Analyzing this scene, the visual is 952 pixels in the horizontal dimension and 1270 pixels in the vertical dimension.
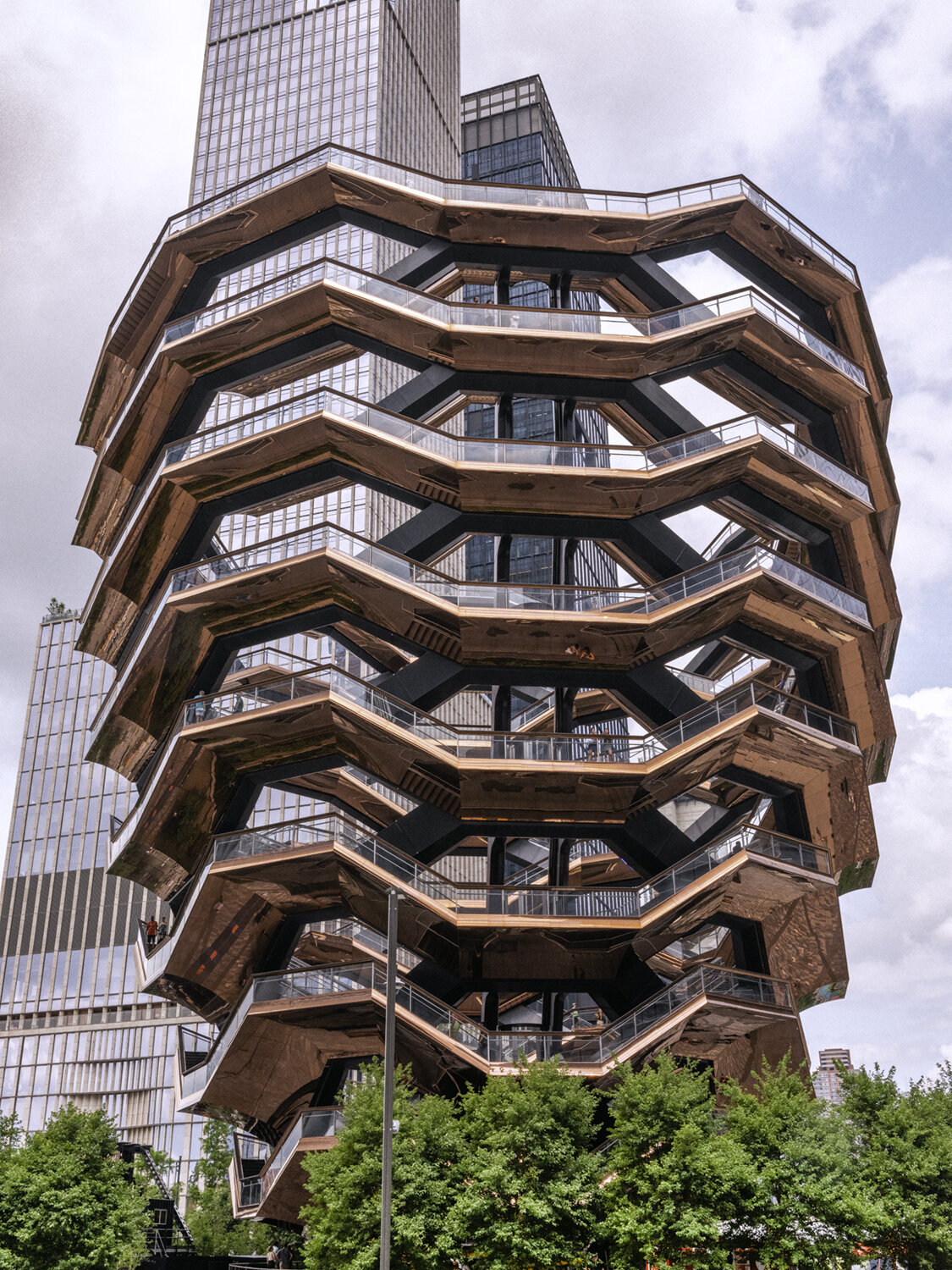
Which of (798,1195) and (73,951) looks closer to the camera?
(798,1195)

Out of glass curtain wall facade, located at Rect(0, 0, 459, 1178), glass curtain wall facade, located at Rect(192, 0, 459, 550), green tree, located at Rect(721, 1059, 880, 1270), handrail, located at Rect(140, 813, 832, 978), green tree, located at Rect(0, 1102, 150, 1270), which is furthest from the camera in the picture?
glass curtain wall facade, located at Rect(0, 0, 459, 1178)

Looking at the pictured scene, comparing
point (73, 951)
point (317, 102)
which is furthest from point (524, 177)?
point (73, 951)

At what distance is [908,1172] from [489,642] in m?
18.6

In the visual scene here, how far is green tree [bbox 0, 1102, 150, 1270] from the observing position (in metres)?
31.8

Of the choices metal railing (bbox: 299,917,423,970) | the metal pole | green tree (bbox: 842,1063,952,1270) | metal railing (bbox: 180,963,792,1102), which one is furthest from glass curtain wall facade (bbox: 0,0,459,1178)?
the metal pole

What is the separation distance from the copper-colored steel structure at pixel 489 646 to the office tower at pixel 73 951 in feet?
187

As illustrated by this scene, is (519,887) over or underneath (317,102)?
underneath

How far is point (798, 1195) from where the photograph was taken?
2803cm

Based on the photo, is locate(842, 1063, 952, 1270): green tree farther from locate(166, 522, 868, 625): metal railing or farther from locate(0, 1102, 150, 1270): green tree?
locate(0, 1102, 150, 1270): green tree

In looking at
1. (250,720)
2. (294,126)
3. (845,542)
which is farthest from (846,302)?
(294,126)

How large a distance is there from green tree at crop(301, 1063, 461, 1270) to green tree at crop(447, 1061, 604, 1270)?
1.68ft

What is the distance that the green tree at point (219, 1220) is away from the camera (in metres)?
54.8

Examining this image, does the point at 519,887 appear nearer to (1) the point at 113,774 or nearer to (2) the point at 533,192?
(2) the point at 533,192

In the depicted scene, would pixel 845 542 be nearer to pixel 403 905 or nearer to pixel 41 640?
pixel 403 905
